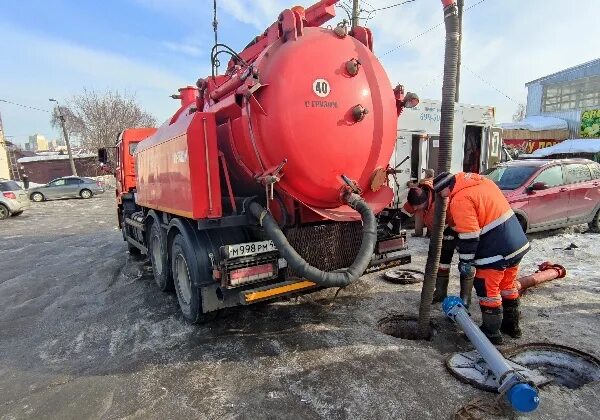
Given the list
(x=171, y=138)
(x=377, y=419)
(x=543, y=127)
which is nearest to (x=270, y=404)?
(x=377, y=419)

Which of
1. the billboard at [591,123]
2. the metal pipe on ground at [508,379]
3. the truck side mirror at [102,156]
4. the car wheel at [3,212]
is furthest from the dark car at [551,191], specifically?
→ the billboard at [591,123]

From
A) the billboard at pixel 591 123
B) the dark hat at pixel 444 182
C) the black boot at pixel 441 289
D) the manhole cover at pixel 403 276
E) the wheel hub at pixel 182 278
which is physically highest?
the billboard at pixel 591 123

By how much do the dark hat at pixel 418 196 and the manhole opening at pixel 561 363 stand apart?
161 centimetres

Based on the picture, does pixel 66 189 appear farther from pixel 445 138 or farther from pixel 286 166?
pixel 445 138

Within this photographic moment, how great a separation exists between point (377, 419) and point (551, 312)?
9.40 feet

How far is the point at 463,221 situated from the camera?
365 cm

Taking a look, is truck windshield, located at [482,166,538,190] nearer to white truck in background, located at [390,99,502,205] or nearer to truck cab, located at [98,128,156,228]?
white truck in background, located at [390,99,502,205]

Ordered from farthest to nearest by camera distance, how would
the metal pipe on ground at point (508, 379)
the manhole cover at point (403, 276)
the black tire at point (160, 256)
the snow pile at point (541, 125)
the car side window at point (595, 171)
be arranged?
1. the snow pile at point (541, 125)
2. the car side window at point (595, 171)
3. the manhole cover at point (403, 276)
4. the black tire at point (160, 256)
5. the metal pipe on ground at point (508, 379)

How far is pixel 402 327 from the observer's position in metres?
4.34

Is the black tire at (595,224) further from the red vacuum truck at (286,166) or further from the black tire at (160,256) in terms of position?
the black tire at (160,256)

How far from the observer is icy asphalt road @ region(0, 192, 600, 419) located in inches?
115

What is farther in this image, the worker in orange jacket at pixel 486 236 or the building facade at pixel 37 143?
the building facade at pixel 37 143

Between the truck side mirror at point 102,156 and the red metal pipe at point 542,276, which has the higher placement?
the truck side mirror at point 102,156

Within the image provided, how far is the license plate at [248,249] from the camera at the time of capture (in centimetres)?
368
